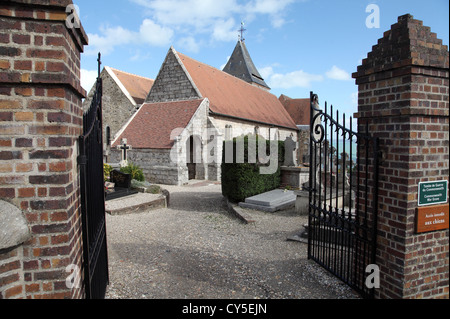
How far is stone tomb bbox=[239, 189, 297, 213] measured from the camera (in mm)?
8531

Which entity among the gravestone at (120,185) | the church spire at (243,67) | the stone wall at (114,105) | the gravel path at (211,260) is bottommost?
the gravel path at (211,260)

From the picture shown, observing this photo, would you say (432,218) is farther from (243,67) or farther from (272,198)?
(243,67)

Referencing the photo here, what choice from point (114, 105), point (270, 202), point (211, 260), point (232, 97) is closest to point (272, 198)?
point (270, 202)

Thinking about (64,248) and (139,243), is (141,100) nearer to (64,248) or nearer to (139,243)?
(139,243)

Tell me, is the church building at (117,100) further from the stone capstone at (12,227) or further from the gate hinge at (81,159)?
the stone capstone at (12,227)

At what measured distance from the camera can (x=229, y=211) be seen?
9031mm

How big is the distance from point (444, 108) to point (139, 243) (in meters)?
5.21

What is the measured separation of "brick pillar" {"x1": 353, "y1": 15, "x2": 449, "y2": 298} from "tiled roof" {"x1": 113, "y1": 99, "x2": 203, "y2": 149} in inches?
489

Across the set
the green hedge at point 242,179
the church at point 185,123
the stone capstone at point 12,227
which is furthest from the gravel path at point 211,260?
the church at point 185,123

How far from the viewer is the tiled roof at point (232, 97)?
63.4 ft

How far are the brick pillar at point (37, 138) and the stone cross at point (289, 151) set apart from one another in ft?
29.9

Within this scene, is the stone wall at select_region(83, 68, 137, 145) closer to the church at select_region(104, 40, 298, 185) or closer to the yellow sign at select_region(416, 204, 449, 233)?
the church at select_region(104, 40, 298, 185)

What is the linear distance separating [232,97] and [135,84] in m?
8.13

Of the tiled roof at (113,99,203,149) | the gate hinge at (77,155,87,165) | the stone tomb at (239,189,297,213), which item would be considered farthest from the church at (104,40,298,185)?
the gate hinge at (77,155,87,165)
